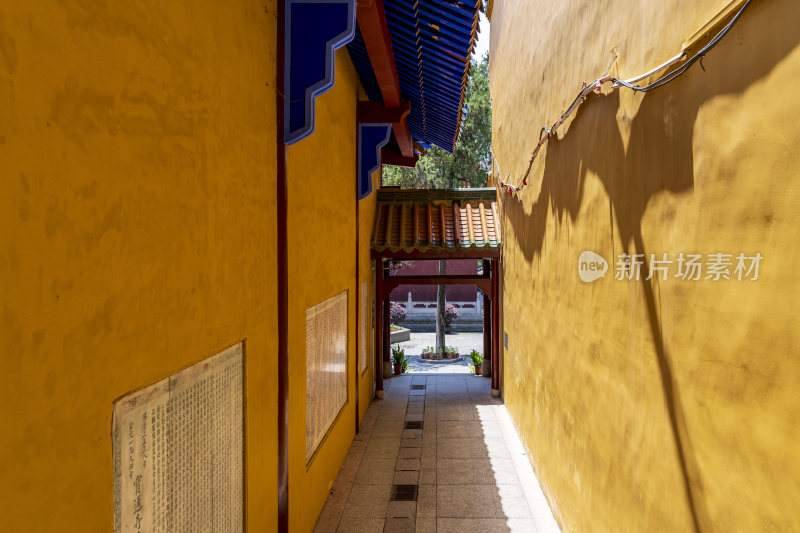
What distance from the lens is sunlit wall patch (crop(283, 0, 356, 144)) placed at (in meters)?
3.88

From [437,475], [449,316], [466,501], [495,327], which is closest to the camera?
[466,501]

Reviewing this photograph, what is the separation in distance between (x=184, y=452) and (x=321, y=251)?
3.35 metres

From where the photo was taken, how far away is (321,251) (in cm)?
577

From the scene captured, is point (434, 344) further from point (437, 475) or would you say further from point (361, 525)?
point (361, 525)

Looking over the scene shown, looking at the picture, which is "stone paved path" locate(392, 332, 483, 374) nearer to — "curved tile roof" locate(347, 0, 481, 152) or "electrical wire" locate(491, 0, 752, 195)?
"curved tile roof" locate(347, 0, 481, 152)

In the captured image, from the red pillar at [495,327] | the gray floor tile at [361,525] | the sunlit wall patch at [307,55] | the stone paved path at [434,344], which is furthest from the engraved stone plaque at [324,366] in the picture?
the stone paved path at [434,344]

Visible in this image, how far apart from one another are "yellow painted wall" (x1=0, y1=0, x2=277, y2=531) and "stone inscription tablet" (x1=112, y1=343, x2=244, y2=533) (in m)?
0.11

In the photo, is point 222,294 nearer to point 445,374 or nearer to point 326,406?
point 326,406

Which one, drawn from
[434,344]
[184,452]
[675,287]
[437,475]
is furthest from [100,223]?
[434,344]

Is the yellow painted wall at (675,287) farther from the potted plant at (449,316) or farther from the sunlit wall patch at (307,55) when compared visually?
the potted plant at (449,316)

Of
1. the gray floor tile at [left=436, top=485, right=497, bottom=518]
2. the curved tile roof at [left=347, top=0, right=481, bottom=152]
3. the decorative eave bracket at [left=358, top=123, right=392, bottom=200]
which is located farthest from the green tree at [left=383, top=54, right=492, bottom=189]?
the gray floor tile at [left=436, top=485, right=497, bottom=518]

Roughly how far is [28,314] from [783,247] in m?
2.66

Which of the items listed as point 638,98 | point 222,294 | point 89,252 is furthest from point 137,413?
point 638,98

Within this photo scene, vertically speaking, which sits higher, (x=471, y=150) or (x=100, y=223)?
(x=471, y=150)
